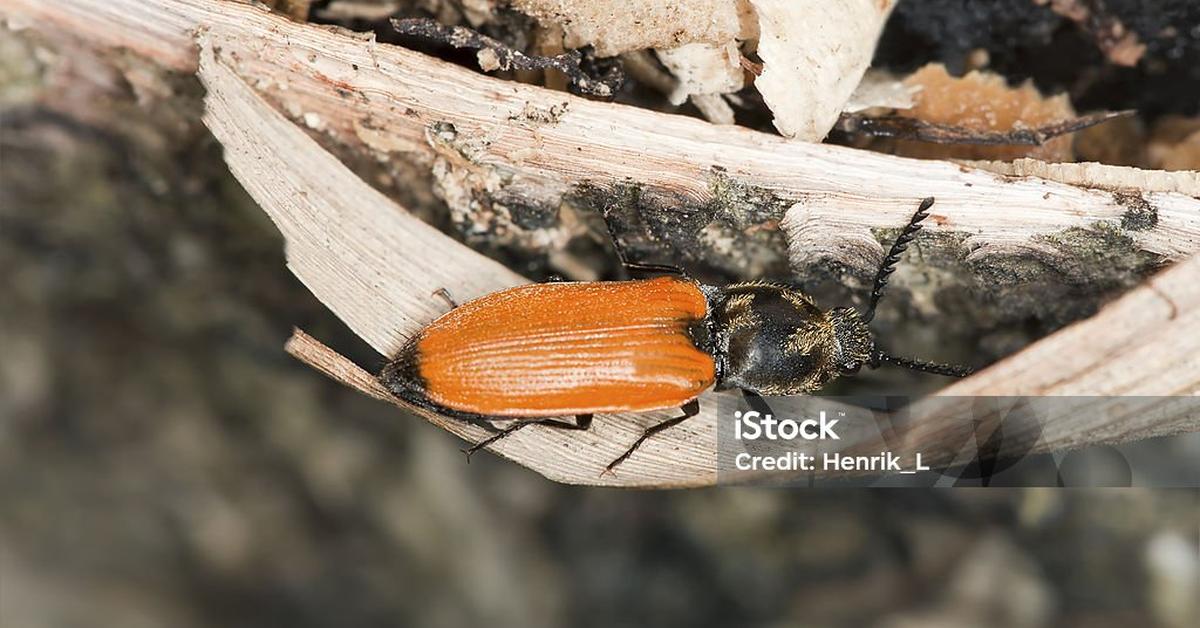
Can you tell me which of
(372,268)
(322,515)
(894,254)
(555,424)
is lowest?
(322,515)

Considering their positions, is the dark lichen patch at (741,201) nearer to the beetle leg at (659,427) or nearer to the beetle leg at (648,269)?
the beetle leg at (648,269)

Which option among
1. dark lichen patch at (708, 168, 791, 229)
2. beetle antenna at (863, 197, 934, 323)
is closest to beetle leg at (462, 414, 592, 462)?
dark lichen patch at (708, 168, 791, 229)

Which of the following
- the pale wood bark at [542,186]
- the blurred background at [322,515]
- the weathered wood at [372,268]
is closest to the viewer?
the pale wood bark at [542,186]

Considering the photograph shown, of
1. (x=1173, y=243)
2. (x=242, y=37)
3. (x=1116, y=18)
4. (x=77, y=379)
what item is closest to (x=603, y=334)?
(x=242, y=37)

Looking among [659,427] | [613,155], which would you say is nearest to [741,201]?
[613,155]

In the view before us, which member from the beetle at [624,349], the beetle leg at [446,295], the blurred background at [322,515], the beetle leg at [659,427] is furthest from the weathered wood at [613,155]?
the blurred background at [322,515]

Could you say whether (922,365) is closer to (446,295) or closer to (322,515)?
(446,295)

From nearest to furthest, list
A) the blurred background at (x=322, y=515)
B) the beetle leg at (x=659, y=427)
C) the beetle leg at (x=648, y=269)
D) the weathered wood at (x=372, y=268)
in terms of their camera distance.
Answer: the weathered wood at (x=372, y=268)
the beetle leg at (x=659, y=427)
the beetle leg at (x=648, y=269)
the blurred background at (x=322, y=515)
